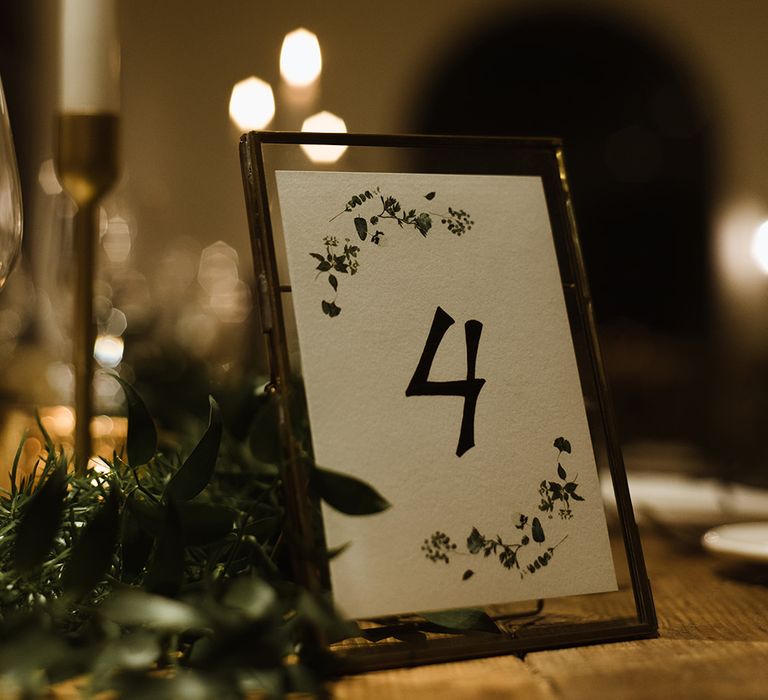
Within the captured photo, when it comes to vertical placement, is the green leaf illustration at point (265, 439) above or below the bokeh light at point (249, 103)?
below

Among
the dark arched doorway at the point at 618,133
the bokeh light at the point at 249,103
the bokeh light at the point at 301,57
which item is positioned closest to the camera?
the bokeh light at the point at 301,57

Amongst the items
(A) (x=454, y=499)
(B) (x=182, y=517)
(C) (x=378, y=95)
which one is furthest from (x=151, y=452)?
(C) (x=378, y=95)

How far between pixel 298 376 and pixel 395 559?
98 mm

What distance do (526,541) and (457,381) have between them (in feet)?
0.27

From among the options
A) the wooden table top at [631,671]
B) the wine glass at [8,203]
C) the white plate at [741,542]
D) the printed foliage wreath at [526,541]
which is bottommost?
the wooden table top at [631,671]

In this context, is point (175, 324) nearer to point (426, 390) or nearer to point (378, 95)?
point (426, 390)

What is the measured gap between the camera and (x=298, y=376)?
44cm

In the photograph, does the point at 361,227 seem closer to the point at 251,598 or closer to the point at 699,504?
the point at 251,598

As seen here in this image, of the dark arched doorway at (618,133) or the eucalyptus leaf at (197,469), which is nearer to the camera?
the eucalyptus leaf at (197,469)

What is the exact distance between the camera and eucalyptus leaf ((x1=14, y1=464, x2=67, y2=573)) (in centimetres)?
37

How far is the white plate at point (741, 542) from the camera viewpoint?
0.56 m

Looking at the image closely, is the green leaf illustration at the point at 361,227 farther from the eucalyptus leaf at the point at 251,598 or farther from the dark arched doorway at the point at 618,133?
the dark arched doorway at the point at 618,133

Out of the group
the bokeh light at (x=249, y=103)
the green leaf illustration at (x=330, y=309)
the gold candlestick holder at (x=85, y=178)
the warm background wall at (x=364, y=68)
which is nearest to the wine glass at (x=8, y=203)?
the gold candlestick holder at (x=85, y=178)

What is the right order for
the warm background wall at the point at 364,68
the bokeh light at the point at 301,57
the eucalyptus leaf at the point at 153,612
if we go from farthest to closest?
the warm background wall at the point at 364,68, the bokeh light at the point at 301,57, the eucalyptus leaf at the point at 153,612
